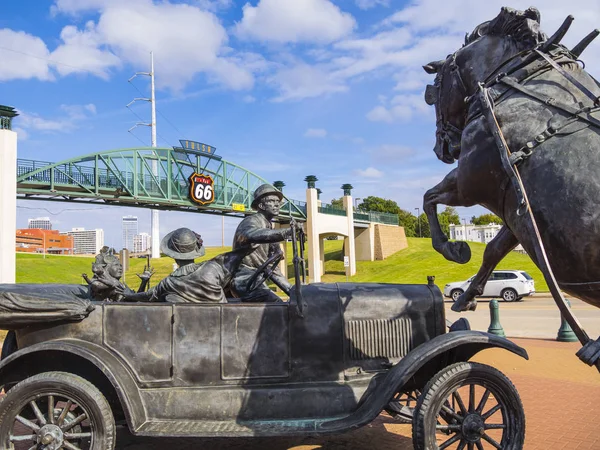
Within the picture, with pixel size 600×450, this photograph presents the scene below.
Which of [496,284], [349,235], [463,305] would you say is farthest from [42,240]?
[463,305]

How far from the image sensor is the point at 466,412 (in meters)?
3.77

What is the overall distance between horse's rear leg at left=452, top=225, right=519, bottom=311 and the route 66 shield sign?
2475cm

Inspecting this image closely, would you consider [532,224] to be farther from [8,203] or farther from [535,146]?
[8,203]

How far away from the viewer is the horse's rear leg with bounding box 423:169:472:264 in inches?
164

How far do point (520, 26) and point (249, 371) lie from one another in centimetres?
341

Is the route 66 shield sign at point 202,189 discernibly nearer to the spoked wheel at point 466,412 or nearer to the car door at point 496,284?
the car door at point 496,284

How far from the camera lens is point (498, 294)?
72.6ft

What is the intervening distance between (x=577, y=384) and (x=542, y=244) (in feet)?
16.3

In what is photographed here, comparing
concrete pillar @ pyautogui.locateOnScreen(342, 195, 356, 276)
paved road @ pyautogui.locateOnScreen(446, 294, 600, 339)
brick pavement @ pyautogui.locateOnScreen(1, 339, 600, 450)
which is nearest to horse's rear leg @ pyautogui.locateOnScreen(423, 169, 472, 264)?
brick pavement @ pyautogui.locateOnScreen(1, 339, 600, 450)

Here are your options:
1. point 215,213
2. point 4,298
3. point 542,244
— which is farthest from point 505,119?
point 215,213

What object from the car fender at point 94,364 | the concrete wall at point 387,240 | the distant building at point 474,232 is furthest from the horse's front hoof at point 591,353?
the distant building at point 474,232

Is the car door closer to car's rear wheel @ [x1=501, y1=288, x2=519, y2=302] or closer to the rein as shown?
car's rear wheel @ [x1=501, y1=288, x2=519, y2=302]

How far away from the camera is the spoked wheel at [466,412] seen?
3623mm

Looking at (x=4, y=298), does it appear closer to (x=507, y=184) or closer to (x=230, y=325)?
(x=230, y=325)
